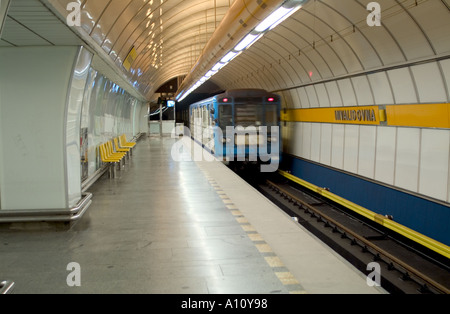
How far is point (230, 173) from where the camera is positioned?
1151 cm

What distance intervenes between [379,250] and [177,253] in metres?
4.43

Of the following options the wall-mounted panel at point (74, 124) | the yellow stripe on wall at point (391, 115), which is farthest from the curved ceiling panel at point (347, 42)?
the wall-mounted panel at point (74, 124)

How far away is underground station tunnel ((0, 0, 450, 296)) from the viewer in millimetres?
4285

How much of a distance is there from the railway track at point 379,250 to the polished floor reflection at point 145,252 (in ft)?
8.88

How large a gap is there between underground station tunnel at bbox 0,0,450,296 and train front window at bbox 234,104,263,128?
1.84 meters

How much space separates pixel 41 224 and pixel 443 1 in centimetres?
687

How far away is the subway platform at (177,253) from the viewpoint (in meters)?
3.92

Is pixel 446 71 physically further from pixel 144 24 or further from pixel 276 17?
pixel 144 24

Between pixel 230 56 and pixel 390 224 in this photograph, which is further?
pixel 230 56

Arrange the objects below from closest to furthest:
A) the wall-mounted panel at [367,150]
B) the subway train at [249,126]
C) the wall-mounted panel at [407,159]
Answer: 1. the wall-mounted panel at [407,159]
2. the wall-mounted panel at [367,150]
3. the subway train at [249,126]

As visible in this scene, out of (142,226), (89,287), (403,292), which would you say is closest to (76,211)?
(142,226)

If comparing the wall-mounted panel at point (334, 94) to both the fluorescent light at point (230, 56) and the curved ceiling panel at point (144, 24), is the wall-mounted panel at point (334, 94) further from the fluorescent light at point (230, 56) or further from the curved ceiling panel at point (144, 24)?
the fluorescent light at point (230, 56)

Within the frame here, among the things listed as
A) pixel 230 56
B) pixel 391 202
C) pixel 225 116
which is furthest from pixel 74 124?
pixel 225 116
